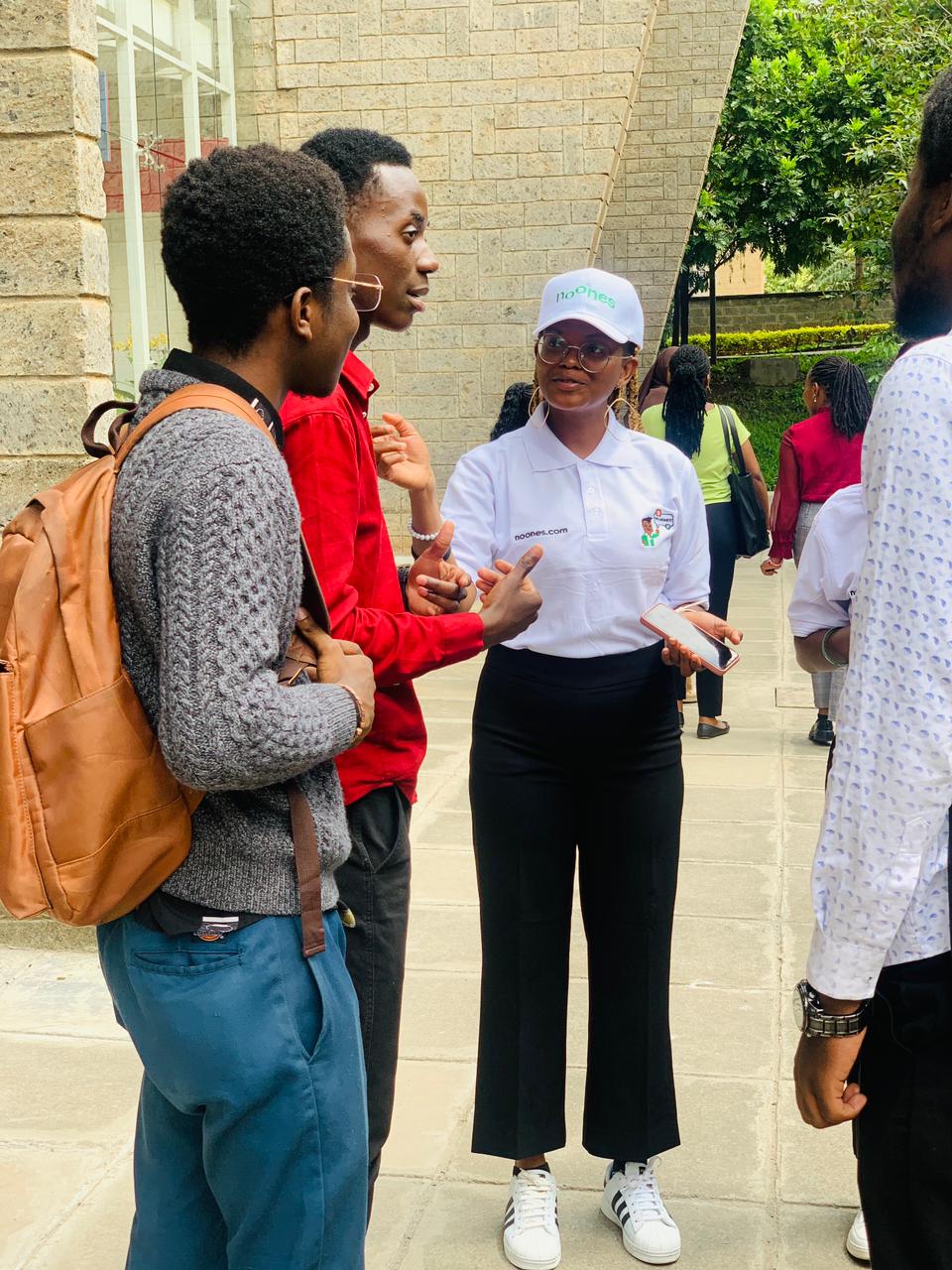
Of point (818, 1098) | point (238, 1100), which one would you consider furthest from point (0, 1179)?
point (818, 1098)

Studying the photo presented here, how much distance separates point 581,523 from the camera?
3.33m

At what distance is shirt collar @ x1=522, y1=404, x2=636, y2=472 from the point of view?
3.38m

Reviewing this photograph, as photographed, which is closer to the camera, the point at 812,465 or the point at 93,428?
the point at 93,428

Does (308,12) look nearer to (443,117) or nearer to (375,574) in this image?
(443,117)

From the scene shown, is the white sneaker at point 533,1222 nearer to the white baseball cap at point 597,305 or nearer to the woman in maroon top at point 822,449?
the white baseball cap at point 597,305

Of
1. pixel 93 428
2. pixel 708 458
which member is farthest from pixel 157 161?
pixel 93 428

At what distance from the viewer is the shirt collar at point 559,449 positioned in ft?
11.1

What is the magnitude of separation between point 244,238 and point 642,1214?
240 cm

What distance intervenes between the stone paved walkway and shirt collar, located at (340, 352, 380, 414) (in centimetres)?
195

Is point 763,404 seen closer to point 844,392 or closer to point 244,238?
point 844,392

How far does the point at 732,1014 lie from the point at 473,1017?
0.83m

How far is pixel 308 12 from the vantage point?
502 inches

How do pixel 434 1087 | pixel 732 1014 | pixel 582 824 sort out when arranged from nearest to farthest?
pixel 582 824 → pixel 434 1087 → pixel 732 1014

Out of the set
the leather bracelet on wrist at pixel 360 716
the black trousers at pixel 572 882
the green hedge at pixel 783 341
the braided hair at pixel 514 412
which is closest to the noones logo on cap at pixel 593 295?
the black trousers at pixel 572 882
